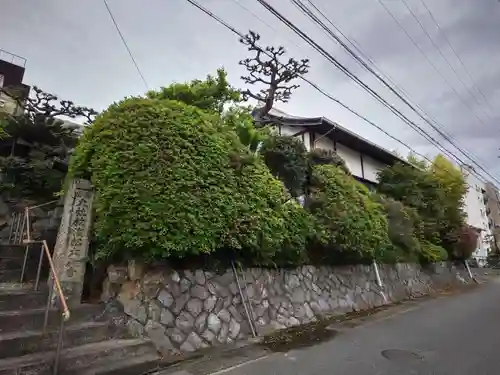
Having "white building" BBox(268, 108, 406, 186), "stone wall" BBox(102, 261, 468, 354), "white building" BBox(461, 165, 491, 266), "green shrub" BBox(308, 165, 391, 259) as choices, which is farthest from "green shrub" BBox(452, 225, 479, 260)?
"white building" BBox(461, 165, 491, 266)

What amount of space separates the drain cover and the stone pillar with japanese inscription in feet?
15.3

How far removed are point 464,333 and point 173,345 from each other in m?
5.51

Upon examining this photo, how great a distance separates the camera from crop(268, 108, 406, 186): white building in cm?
1516

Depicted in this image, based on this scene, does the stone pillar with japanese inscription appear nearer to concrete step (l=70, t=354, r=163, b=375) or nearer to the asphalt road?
concrete step (l=70, t=354, r=163, b=375)

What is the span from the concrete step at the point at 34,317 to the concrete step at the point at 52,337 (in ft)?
0.36

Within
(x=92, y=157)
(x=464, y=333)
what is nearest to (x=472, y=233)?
(x=464, y=333)

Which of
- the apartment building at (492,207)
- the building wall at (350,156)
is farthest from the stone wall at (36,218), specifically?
the apartment building at (492,207)

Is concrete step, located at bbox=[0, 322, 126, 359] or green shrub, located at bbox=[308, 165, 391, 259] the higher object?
green shrub, located at bbox=[308, 165, 391, 259]

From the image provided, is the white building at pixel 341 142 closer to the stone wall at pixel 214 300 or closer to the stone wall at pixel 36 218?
the stone wall at pixel 214 300

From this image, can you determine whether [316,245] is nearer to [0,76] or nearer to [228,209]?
[228,209]

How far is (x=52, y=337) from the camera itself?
13.3 feet

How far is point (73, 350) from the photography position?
157 inches

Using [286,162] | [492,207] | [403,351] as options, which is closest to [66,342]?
[403,351]

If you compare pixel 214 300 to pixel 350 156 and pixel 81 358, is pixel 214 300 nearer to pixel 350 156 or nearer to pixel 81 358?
pixel 81 358
